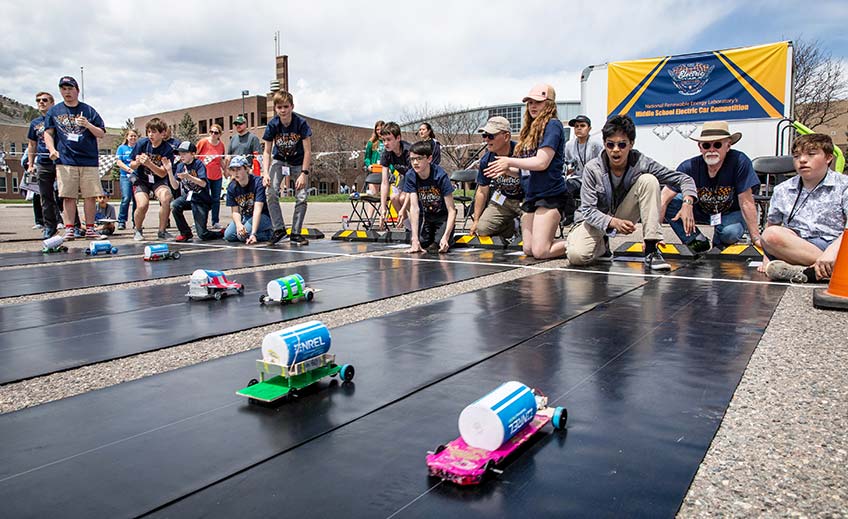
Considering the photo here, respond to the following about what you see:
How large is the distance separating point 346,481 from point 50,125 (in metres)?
8.80

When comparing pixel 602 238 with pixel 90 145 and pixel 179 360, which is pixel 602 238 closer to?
pixel 179 360

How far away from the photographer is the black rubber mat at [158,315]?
9.71 ft

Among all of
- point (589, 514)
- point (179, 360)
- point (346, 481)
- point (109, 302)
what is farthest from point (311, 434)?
point (109, 302)

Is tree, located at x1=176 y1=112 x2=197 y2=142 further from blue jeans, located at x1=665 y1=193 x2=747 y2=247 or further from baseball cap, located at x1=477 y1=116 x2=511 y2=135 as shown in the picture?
blue jeans, located at x1=665 y1=193 x2=747 y2=247

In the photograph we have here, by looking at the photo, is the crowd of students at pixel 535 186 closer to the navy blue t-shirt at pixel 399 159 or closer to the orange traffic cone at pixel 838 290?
the navy blue t-shirt at pixel 399 159

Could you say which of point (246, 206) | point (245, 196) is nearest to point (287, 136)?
point (245, 196)

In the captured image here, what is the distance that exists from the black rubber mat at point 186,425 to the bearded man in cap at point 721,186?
13.0 ft

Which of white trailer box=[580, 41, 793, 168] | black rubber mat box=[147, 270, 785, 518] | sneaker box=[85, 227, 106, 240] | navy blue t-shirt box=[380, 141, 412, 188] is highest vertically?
white trailer box=[580, 41, 793, 168]

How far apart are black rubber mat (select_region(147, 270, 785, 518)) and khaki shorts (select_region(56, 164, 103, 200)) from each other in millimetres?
7935

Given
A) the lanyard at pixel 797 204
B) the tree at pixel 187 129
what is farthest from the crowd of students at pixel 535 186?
the tree at pixel 187 129

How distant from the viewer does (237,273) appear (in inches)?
231

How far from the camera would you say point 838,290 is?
12.7ft

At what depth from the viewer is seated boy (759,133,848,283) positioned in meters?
4.85

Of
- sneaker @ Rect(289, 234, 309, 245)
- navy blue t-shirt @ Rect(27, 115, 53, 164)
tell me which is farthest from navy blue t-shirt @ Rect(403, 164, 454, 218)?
navy blue t-shirt @ Rect(27, 115, 53, 164)
